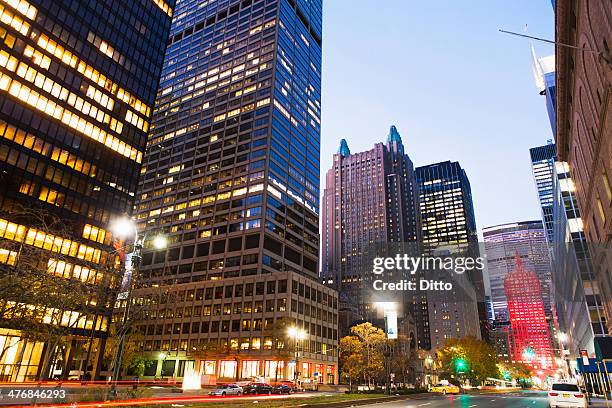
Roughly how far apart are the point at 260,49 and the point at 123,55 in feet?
219

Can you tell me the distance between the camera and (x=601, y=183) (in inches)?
1538

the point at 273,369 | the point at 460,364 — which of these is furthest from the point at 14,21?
the point at 460,364

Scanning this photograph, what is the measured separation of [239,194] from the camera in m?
116

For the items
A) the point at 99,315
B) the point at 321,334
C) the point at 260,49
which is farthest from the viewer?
the point at 260,49

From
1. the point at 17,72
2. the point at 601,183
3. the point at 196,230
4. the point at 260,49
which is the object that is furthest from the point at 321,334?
the point at 260,49

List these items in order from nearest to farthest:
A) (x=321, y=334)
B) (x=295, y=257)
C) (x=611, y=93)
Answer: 1. (x=611, y=93)
2. (x=321, y=334)
3. (x=295, y=257)

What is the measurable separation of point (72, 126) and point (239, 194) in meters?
53.3

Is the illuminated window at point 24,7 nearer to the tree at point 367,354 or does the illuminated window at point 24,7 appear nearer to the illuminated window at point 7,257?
the illuminated window at point 7,257

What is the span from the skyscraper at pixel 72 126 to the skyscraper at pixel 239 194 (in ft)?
57.1

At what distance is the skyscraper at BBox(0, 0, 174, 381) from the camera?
58688mm

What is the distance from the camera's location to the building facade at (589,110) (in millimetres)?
28430

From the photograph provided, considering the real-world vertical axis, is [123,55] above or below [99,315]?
above

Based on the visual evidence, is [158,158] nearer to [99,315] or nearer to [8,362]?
[99,315]

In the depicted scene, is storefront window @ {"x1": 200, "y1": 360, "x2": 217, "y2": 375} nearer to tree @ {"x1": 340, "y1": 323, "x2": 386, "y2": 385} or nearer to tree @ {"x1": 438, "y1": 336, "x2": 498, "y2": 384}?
tree @ {"x1": 340, "y1": 323, "x2": 386, "y2": 385}
